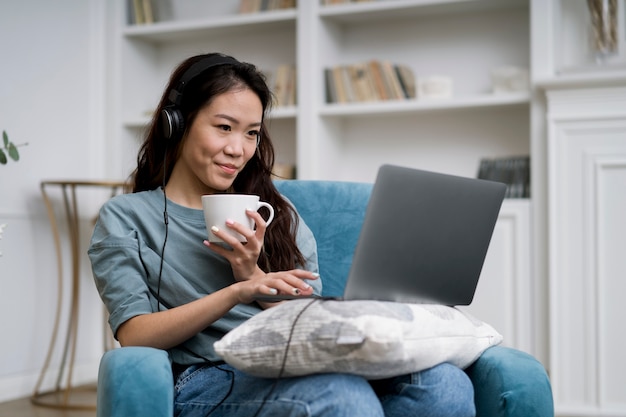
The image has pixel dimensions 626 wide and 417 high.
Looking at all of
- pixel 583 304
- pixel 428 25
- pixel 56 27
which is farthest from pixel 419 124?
pixel 56 27

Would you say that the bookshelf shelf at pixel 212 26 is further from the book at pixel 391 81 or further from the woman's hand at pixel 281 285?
A: the woman's hand at pixel 281 285

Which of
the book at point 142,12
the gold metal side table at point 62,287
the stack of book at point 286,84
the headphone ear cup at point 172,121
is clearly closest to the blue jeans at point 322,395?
the headphone ear cup at point 172,121

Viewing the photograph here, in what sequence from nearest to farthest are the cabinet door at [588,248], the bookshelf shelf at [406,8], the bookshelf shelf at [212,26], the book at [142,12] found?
the cabinet door at [588,248] < the bookshelf shelf at [406,8] < the bookshelf shelf at [212,26] < the book at [142,12]

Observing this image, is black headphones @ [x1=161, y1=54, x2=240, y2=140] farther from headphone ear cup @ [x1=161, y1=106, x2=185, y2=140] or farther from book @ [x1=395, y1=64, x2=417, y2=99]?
book @ [x1=395, y1=64, x2=417, y2=99]

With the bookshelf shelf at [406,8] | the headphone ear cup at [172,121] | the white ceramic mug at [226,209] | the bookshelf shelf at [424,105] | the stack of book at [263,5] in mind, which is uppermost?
the stack of book at [263,5]

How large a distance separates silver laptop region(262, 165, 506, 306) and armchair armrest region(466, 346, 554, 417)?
0.12m

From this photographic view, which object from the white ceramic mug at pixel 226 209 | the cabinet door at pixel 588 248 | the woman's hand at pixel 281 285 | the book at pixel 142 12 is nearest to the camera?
the woman's hand at pixel 281 285

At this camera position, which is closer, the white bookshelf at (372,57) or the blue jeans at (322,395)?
the blue jeans at (322,395)

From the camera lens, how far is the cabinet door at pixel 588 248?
299 cm

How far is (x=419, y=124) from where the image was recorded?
365 cm

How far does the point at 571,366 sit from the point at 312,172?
127 cm

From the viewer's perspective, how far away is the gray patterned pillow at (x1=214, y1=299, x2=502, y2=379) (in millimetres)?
1143

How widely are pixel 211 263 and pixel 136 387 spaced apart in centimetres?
42

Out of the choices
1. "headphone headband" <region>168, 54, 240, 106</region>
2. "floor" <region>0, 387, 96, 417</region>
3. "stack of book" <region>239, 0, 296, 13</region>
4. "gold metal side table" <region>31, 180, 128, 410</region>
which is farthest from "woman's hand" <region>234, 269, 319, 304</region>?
"stack of book" <region>239, 0, 296, 13</region>
